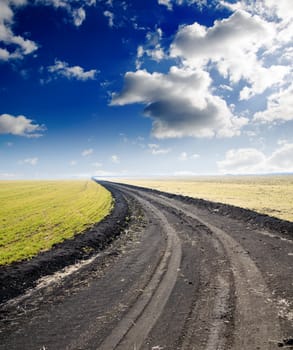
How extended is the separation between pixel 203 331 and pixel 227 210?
24.7 m

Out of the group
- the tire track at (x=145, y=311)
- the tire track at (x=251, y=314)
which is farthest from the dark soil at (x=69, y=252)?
the tire track at (x=251, y=314)

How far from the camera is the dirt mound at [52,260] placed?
10891mm

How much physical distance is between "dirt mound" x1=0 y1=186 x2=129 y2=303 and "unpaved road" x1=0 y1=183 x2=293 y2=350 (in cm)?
69

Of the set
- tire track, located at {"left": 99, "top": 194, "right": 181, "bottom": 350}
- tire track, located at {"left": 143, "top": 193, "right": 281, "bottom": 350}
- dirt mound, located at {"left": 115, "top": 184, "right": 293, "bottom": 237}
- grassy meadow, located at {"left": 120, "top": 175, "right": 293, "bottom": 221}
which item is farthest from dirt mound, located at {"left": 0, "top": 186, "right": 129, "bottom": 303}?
grassy meadow, located at {"left": 120, "top": 175, "right": 293, "bottom": 221}

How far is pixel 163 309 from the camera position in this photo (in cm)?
826

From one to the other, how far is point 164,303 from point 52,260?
7194 millimetres

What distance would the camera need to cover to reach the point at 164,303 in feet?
28.5

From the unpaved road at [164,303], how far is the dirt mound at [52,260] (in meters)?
0.69

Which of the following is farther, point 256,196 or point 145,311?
point 256,196

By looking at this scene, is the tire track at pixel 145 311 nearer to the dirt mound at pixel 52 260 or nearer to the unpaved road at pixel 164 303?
the unpaved road at pixel 164 303

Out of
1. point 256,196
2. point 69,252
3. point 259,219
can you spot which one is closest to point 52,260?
point 69,252

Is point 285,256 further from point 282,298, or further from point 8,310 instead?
point 8,310

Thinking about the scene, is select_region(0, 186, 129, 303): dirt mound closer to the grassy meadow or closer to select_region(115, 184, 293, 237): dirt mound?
select_region(115, 184, 293, 237): dirt mound

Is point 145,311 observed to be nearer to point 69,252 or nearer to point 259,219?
point 69,252
